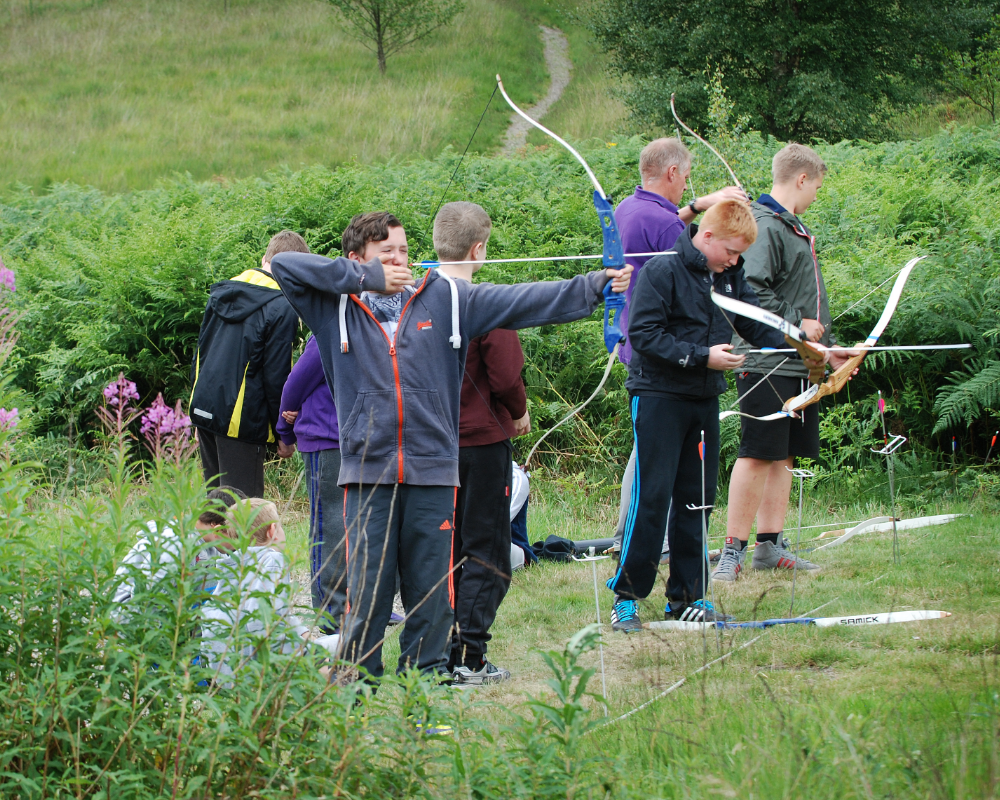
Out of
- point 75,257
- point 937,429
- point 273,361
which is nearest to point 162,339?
point 75,257

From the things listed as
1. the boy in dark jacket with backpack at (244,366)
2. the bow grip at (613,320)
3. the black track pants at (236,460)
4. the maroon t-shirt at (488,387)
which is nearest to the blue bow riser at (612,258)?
the bow grip at (613,320)

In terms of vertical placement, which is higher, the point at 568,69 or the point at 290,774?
the point at 568,69

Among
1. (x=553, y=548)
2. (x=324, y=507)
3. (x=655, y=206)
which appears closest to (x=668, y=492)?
(x=655, y=206)

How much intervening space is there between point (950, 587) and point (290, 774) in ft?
11.6

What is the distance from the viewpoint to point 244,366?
504cm

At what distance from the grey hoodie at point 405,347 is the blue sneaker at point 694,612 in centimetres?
149

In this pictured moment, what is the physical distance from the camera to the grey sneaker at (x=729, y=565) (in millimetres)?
5090

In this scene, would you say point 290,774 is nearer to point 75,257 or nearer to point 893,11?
point 75,257

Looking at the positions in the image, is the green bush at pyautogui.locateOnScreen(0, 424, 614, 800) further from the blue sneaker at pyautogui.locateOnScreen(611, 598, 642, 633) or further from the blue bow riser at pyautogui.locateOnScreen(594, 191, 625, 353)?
the blue sneaker at pyautogui.locateOnScreen(611, 598, 642, 633)

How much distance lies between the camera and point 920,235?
923 centimetres

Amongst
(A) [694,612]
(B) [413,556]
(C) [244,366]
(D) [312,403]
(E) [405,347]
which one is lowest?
(A) [694,612]

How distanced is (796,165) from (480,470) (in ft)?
8.45

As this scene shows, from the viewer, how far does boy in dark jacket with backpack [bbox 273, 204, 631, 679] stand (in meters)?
3.32

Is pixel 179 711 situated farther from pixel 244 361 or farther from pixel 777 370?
pixel 777 370
